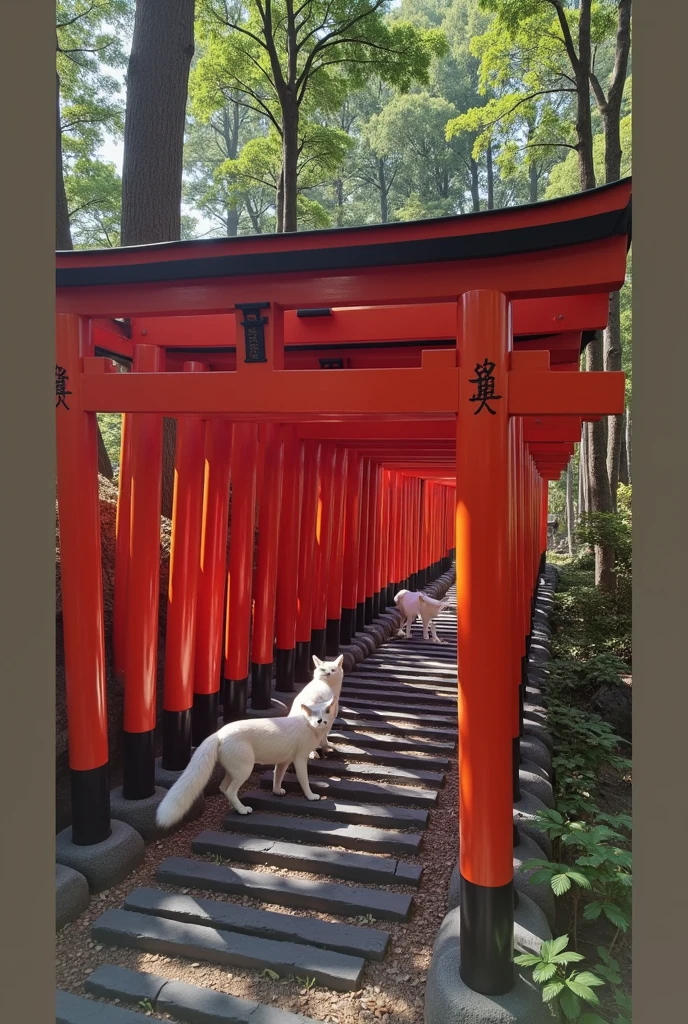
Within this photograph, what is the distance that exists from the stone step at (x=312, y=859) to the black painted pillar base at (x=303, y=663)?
294 cm

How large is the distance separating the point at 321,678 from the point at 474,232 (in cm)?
402

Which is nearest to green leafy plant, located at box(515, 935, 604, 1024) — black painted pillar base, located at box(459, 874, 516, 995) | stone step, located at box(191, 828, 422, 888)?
black painted pillar base, located at box(459, 874, 516, 995)

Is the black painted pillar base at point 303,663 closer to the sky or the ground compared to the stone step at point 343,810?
closer to the sky

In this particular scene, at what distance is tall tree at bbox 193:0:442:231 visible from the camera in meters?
10.0

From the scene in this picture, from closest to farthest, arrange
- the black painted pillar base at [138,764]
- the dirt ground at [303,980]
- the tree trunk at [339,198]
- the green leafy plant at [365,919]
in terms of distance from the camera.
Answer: the dirt ground at [303,980]
the green leafy plant at [365,919]
the black painted pillar base at [138,764]
the tree trunk at [339,198]

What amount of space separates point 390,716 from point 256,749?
235 centimetres

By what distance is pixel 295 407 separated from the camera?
11.1 ft

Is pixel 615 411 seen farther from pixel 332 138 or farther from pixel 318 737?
pixel 332 138

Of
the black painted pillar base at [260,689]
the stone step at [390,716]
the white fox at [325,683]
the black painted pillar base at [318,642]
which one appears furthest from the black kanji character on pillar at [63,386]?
the black painted pillar base at [318,642]

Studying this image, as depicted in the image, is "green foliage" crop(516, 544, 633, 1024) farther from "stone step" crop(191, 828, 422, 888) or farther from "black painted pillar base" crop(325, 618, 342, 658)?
"black painted pillar base" crop(325, 618, 342, 658)

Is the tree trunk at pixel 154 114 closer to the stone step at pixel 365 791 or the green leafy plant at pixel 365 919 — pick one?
the stone step at pixel 365 791

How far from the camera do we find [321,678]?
574cm

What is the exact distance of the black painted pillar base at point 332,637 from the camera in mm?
8727

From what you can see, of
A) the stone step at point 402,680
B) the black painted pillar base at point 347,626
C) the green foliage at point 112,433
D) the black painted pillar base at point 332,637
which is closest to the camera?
the stone step at point 402,680
